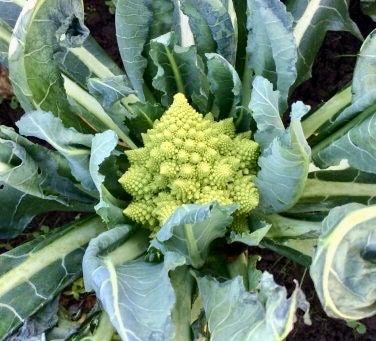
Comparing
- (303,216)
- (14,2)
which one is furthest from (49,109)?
(303,216)

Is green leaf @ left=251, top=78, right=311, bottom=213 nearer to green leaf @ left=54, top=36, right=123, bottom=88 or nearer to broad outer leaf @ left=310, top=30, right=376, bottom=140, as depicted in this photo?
broad outer leaf @ left=310, top=30, right=376, bottom=140

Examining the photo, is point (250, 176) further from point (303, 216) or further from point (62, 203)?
point (62, 203)

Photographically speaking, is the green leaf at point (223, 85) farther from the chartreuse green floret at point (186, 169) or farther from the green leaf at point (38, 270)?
the green leaf at point (38, 270)

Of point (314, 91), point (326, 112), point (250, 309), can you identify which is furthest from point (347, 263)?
point (314, 91)

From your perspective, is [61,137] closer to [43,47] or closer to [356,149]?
[43,47]

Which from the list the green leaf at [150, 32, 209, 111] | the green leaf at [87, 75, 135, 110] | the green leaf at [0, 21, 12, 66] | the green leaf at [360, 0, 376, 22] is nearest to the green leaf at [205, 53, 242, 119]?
the green leaf at [150, 32, 209, 111]

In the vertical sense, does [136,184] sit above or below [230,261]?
above

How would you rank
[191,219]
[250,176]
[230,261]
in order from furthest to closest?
[230,261]
[250,176]
[191,219]
